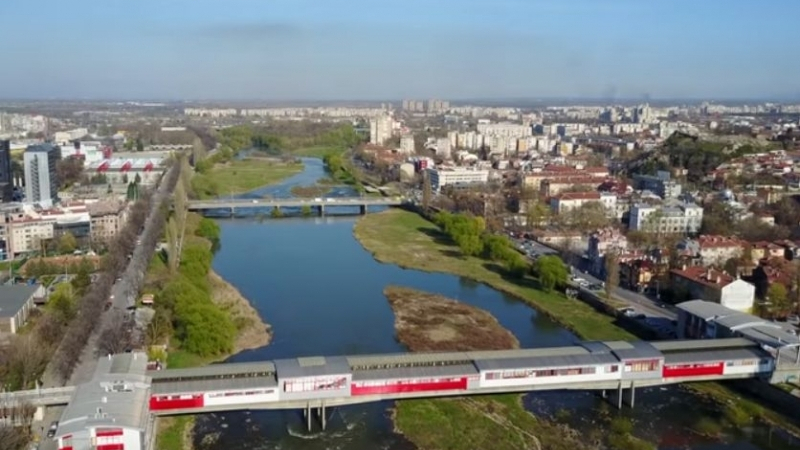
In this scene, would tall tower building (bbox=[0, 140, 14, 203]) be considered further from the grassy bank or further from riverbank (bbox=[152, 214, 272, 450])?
riverbank (bbox=[152, 214, 272, 450])

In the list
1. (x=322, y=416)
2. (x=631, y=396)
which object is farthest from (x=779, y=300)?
(x=322, y=416)

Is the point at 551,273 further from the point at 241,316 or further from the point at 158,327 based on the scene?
the point at 158,327

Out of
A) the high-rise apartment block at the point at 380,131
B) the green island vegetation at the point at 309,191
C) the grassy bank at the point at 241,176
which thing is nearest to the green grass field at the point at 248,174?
the grassy bank at the point at 241,176

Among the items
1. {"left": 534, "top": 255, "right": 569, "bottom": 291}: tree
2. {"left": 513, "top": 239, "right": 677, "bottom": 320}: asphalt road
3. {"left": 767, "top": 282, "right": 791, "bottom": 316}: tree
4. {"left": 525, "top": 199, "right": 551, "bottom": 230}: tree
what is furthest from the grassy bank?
{"left": 767, "top": 282, "right": 791, "bottom": 316}: tree

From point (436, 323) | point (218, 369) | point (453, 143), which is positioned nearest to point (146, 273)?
point (436, 323)

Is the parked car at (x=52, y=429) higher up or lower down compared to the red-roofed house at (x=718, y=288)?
lower down

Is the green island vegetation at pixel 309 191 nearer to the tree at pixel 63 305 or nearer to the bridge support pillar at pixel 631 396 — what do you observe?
the tree at pixel 63 305
